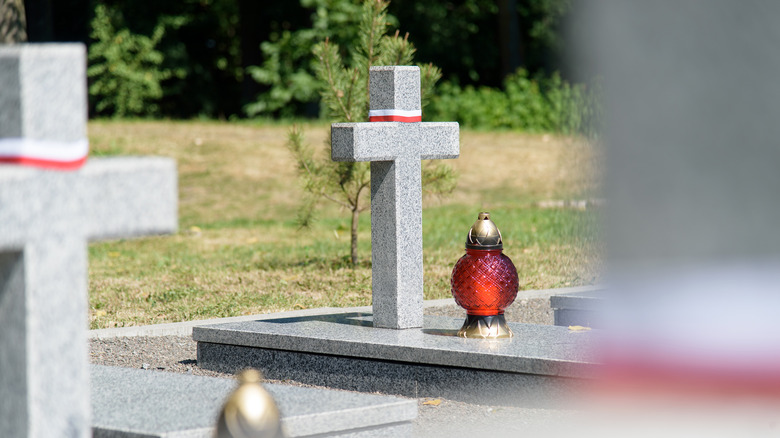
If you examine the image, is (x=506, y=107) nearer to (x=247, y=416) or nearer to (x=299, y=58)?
Result: (x=299, y=58)

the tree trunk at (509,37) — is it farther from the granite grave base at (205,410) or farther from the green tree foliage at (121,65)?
the granite grave base at (205,410)

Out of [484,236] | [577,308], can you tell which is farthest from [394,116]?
[577,308]

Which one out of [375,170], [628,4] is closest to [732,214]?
[628,4]

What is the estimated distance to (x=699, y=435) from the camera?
1479 millimetres

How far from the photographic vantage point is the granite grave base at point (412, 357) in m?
4.83

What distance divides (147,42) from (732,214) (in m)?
26.3

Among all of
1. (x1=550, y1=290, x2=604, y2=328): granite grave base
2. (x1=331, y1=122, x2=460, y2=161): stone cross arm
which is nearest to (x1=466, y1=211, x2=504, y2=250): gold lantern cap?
(x1=331, y1=122, x2=460, y2=161): stone cross arm

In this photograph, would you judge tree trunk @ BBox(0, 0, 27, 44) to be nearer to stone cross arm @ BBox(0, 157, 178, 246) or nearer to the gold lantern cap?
the gold lantern cap

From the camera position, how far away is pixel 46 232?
2051mm

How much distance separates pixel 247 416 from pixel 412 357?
3181 mm

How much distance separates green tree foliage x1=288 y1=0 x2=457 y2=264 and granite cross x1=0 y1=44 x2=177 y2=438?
22.3 feet

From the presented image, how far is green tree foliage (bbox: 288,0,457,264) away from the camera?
895 cm

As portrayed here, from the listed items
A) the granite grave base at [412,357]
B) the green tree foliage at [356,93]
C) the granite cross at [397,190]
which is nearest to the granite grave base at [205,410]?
the granite grave base at [412,357]

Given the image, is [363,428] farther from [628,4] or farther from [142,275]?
[142,275]
